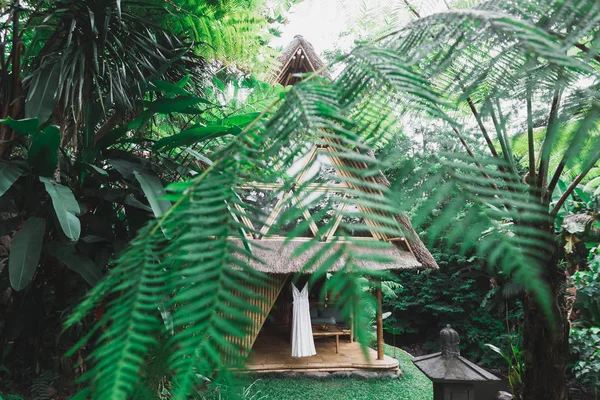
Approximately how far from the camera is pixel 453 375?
226cm

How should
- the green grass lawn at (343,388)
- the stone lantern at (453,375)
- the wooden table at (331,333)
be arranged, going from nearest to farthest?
1. the stone lantern at (453,375)
2. the green grass lawn at (343,388)
3. the wooden table at (331,333)

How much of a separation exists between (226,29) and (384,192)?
8.41ft

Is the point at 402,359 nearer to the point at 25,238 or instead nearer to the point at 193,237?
the point at 25,238

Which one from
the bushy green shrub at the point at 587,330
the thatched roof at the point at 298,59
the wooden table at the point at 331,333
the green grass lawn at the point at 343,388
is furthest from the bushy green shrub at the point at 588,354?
the thatched roof at the point at 298,59

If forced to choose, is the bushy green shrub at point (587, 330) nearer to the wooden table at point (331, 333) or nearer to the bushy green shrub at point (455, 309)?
the bushy green shrub at point (455, 309)

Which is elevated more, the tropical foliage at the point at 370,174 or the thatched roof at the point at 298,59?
the thatched roof at the point at 298,59

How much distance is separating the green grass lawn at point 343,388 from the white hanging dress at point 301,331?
435mm

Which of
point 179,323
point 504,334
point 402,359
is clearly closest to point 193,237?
point 179,323

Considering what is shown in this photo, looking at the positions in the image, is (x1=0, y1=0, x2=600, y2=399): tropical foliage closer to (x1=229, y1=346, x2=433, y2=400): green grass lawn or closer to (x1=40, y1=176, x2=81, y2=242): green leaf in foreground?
(x1=40, y1=176, x2=81, y2=242): green leaf in foreground

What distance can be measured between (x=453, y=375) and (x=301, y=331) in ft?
12.1

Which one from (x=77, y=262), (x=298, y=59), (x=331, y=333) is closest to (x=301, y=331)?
(x=331, y=333)

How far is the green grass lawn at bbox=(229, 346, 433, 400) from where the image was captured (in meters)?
4.72

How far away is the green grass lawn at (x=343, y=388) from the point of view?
15.5 feet

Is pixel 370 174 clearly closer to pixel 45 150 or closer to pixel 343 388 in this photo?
pixel 45 150
